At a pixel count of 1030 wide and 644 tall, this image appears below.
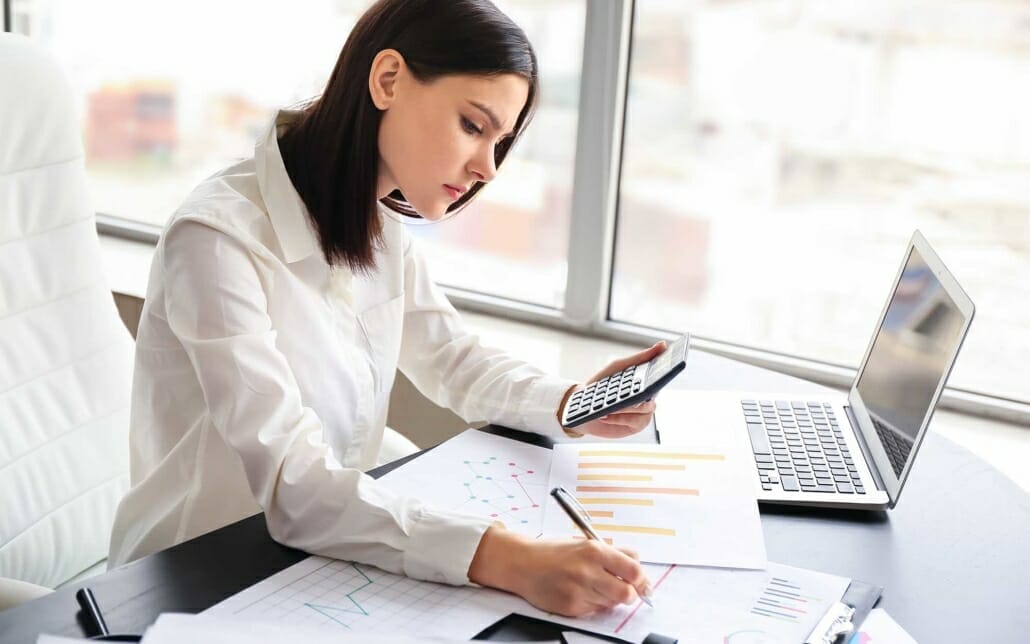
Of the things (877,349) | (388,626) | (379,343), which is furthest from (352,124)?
(877,349)

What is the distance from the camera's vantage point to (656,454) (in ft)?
4.32

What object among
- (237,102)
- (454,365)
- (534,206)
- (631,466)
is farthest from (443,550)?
(237,102)

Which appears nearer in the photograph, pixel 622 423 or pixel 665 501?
pixel 665 501

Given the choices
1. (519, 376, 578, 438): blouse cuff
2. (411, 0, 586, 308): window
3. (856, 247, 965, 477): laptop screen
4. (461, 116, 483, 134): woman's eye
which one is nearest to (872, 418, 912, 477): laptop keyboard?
(856, 247, 965, 477): laptop screen

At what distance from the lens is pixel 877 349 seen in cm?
144

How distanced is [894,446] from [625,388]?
299 millimetres

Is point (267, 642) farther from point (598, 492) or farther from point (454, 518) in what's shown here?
point (598, 492)

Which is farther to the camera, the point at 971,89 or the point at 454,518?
the point at 971,89

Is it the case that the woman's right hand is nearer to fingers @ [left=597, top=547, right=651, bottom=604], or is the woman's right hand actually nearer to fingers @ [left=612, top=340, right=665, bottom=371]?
fingers @ [left=597, top=547, right=651, bottom=604]

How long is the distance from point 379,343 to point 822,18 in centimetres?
Answer: 100

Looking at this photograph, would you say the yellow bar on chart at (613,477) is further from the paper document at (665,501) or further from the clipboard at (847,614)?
the clipboard at (847,614)

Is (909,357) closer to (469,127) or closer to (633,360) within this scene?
(633,360)

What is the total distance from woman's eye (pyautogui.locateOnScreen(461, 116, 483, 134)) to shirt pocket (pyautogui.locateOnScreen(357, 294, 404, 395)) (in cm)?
29

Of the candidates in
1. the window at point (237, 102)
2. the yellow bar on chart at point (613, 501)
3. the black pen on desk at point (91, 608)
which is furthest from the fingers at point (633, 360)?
the window at point (237, 102)
